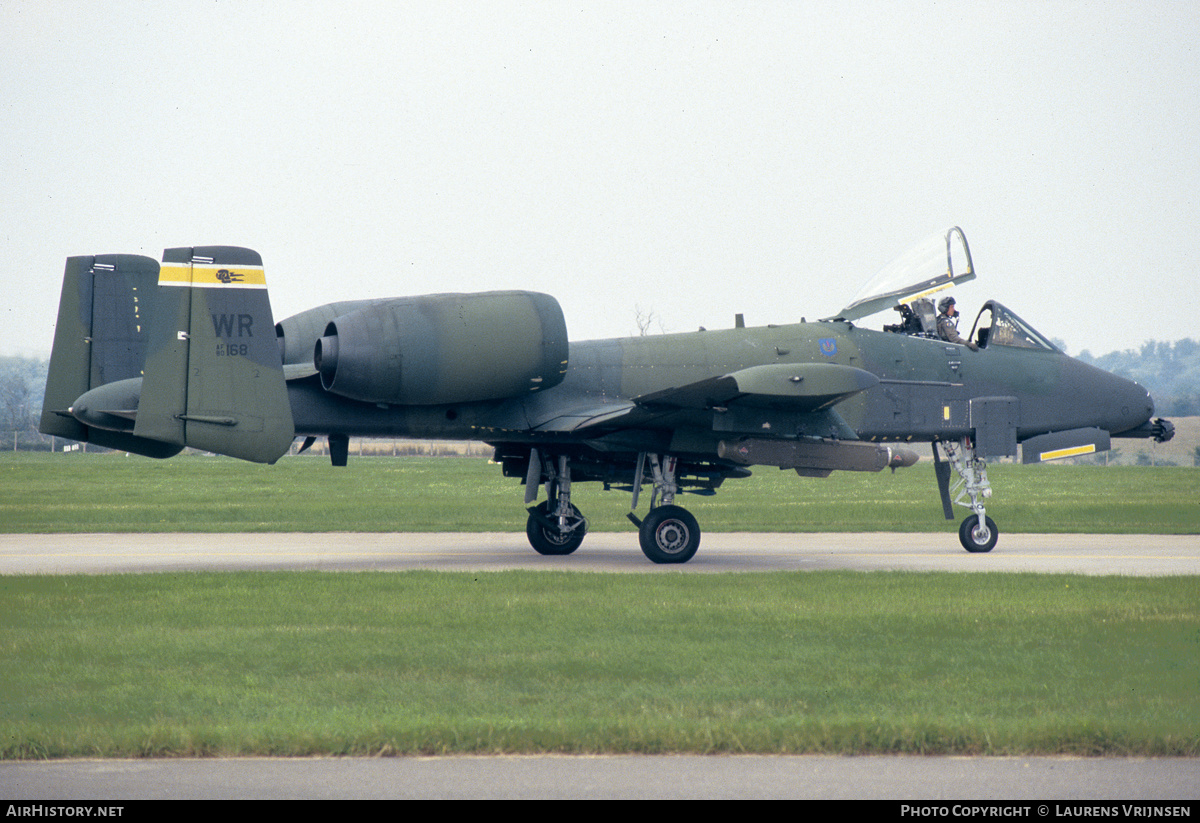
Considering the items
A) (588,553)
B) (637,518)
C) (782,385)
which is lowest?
(588,553)

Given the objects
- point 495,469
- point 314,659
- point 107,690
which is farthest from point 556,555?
point 495,469

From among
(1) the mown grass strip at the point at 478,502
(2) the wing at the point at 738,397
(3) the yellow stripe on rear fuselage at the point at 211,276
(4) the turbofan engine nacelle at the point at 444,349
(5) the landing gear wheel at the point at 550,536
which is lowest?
(1) the mown grass strip at the point at 478,502

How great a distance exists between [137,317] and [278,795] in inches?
490

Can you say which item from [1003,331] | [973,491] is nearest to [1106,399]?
[1003,331]

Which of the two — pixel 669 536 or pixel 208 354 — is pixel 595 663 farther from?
pixel 669 536

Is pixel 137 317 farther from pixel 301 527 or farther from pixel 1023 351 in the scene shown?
pixel 1023 351

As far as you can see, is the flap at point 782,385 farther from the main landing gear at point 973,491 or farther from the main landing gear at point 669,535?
the main landing gear at point 973,491

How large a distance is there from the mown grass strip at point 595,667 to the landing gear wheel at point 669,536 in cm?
326

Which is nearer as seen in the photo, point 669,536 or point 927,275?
point 669,536

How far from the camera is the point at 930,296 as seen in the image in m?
19.4

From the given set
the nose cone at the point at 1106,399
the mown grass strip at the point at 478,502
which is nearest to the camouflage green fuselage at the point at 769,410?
the nose cone at the point at 1106,399

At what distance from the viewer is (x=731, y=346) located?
59.0 feet

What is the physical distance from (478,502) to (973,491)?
16.2 m

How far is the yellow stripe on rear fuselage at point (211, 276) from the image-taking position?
1448 centimetres
